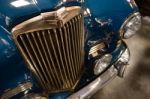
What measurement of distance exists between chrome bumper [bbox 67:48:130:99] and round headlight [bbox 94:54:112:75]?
0.04m

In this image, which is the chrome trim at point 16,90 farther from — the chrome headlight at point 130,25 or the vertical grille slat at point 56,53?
the chrome headlight at point 130,25

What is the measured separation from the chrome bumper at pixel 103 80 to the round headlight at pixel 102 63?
4 cm

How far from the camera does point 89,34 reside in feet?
4.80

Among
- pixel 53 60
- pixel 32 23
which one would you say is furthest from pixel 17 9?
pixel 53 60

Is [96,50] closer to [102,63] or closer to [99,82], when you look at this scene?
[102,63]

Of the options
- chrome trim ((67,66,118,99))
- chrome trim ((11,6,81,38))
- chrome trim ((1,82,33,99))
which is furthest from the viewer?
chrome trim ((67,66,118,99))

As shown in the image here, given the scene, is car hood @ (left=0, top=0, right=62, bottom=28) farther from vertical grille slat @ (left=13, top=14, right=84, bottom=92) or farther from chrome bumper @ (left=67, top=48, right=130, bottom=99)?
chrome bumper @ (left=67, top=48, right=130, bottom=99)

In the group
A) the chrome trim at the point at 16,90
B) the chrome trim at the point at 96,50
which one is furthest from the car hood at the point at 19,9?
the chrome trim at the point at 96,50

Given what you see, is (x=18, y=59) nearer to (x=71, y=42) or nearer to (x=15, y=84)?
(x=15, y=84)

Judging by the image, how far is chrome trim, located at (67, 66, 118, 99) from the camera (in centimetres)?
143

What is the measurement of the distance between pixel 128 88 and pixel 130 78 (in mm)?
135

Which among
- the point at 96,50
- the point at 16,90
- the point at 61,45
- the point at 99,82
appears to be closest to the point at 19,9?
the point at 61,45

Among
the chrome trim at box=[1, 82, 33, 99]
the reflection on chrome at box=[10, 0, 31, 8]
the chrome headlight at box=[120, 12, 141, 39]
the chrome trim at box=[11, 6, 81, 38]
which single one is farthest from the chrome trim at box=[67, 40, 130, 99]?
the reflection on chrome at box=[10, 0, 31, 8]

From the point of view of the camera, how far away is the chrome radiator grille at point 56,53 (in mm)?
1117
